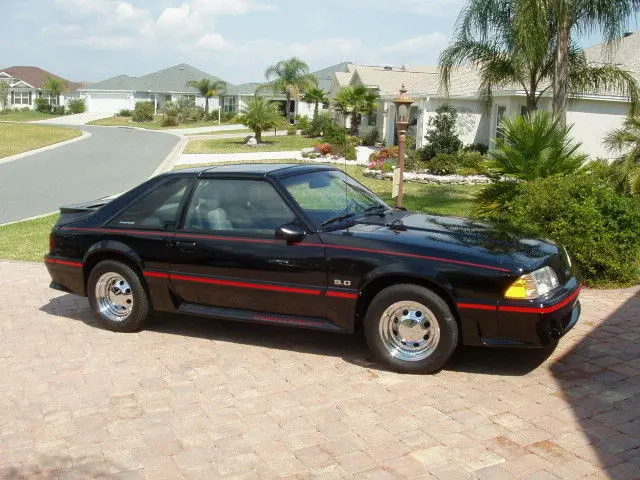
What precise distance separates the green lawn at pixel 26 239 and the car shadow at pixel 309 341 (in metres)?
3.12

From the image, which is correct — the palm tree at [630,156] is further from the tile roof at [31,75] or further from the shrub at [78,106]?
the tile roof at [31,75]

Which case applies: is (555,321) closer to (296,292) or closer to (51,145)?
(296,292)

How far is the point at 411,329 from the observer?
17.6 ft

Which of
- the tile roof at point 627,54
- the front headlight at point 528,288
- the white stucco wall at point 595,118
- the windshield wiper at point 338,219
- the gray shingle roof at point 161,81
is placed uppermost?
the gray shingle roof at point 161,81

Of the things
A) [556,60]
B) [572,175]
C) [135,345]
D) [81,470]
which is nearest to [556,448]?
[81,470]

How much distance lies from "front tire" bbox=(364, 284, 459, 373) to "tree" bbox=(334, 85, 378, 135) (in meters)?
32.4

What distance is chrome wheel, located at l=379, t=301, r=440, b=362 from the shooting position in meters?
5.29

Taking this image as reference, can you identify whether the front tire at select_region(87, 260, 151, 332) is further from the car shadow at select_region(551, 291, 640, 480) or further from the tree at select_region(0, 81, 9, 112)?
the tree at select_region(0, 81, 9, 112)

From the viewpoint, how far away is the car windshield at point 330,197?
237 inches

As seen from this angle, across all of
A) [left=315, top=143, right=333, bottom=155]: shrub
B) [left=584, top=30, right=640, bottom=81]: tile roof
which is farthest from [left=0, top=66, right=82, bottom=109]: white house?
[left=584, top=30, right=640, bottom=81]: tile roof

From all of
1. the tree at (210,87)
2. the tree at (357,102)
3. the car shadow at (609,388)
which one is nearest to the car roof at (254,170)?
the car shadow at (609,388)

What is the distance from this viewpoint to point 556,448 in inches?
166

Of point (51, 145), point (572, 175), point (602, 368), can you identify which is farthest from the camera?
point (51, 145)

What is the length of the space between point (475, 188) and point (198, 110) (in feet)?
Result: 178
